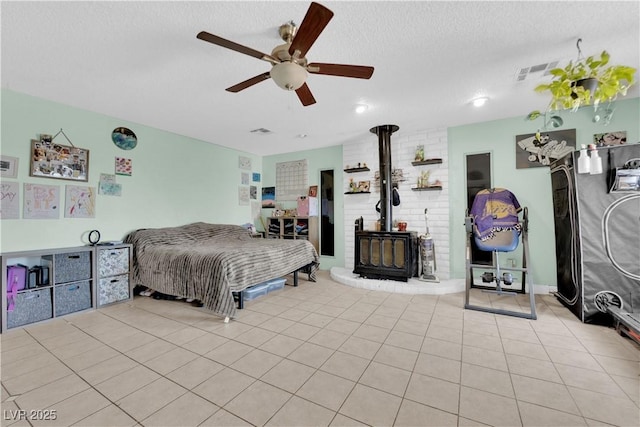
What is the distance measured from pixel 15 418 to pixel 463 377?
8.98ft

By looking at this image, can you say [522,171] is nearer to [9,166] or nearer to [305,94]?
[305,94]

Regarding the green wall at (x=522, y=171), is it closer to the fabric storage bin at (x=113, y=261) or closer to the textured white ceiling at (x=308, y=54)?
the textured white ceiling at (x=308, y=54)

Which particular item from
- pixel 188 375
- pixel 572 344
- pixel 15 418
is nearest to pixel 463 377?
pixel 572 344

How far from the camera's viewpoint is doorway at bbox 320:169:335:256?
5.39 meters

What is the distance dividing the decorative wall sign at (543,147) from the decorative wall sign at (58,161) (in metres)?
6.09

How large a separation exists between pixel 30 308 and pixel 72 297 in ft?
1.09

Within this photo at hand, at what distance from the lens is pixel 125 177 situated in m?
3.82

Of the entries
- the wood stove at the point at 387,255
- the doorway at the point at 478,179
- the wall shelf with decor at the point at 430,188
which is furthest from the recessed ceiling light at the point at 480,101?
the wood stove at the point at 387,255

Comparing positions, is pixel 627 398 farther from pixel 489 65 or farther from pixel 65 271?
pixel 65 271

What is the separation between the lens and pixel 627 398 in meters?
1.57

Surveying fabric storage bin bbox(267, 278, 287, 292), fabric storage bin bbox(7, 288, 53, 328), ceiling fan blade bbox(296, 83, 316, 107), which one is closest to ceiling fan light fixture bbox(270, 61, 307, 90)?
ceiling fan blade bbox(296, 83, 316, 107)

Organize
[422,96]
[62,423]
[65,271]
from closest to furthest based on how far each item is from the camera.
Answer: [62,423]
[65,271]
[422,96]

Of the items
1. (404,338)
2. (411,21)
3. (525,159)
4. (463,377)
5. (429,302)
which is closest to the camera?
(463,377)

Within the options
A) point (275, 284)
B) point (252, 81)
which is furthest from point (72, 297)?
point (252, 81)
